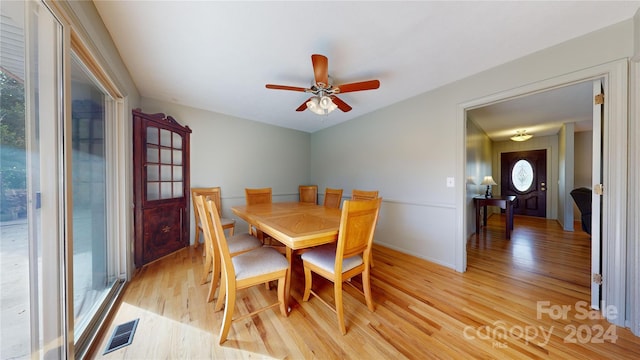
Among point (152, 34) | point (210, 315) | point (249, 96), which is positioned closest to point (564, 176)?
point (249, 96)

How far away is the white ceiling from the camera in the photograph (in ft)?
4.45

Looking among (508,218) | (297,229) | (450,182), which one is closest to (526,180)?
(508,218)

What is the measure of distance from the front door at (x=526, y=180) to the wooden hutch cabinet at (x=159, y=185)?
26.8 ft

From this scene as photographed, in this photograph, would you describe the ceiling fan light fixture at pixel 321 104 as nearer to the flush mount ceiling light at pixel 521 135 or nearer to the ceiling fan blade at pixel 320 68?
the ceiling fan blade at pixel 320 68

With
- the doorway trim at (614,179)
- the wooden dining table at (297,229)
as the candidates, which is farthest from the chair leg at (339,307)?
the doorway trim at (614,179)

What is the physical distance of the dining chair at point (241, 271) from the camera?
1333 millimetres

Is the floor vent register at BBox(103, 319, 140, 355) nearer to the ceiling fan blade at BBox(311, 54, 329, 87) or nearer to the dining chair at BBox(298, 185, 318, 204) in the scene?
the ceiling fan blade at BBox(311, 54, 329, 87)

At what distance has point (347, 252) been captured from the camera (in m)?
1.47

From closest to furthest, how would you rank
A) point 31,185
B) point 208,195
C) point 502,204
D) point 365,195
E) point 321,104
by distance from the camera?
point 31,185 → point 321,104 → point 365,195 → point 208,195 → point 502,204

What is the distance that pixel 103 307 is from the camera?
1.59 m

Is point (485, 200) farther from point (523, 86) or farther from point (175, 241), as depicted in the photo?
point (175, 241)

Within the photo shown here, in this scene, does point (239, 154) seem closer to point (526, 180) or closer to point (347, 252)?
point (347, 252)

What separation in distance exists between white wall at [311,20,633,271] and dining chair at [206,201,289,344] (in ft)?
6.75

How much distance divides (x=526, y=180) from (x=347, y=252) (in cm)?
706
